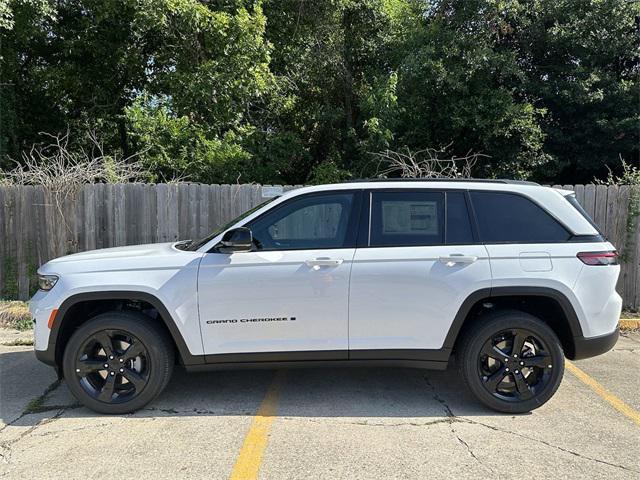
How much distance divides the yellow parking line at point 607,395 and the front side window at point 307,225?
2.70 meters

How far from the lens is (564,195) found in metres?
4.32

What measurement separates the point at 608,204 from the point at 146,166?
8.52m

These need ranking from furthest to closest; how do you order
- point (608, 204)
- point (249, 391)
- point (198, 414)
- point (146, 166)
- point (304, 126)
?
point (304, 126) < point (146, 166) < point (608, 204) < point (249, 391) < point (198, 414)

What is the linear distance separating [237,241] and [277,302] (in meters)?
0.58

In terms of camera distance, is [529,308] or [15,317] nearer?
[529,308]

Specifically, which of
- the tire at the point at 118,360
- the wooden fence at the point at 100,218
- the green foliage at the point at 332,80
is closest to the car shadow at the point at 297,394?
the tire at the point at 118,360

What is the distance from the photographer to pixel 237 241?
400 cm

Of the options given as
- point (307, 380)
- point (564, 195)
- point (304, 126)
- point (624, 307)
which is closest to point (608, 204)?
point (624, 307)

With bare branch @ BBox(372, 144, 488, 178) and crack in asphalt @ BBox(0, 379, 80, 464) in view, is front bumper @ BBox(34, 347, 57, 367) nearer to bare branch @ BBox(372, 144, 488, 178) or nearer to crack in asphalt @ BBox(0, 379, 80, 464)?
crack in asphalt @ BBox(0, 379, 80, 464)

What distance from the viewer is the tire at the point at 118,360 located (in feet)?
13.2

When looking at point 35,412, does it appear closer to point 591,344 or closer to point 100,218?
point 100,218

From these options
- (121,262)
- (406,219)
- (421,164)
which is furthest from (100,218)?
(421,164)

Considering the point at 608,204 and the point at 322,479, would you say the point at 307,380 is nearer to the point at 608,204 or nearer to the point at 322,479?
the point at 322,479

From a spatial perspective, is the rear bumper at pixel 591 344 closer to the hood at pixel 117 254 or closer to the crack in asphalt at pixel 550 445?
the crack in asphalt at pixel 550 445
